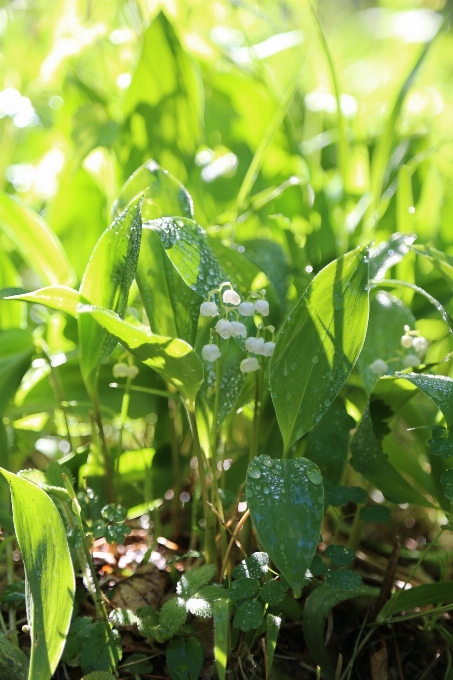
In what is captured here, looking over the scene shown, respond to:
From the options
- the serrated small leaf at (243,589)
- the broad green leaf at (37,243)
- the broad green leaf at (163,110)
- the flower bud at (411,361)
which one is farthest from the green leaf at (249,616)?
the broad green leaf at (163,110)

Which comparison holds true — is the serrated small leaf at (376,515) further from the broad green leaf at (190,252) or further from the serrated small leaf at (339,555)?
the broad green leaf at (190,252)

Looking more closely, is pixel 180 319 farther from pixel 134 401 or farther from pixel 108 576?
pixel 108 576

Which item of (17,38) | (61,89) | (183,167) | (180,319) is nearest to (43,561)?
(180,319)

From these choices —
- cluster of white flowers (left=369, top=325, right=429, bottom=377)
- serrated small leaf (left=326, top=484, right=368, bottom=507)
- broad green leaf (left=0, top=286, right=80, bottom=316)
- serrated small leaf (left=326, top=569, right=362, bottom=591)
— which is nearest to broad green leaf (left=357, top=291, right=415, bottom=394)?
cluster of white flowers (left=369, top=325, right=429, bottom=377)

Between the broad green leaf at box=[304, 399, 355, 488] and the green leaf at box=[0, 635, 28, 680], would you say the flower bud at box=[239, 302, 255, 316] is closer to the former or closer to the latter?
the broad green leaf at box=[304, 399, 355, 488]

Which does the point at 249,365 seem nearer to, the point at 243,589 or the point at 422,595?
the point at 243,589

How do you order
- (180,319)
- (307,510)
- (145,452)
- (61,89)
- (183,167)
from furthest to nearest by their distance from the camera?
(61,89) < (183,167) < (145,452) < (180,319) < (307,510)
